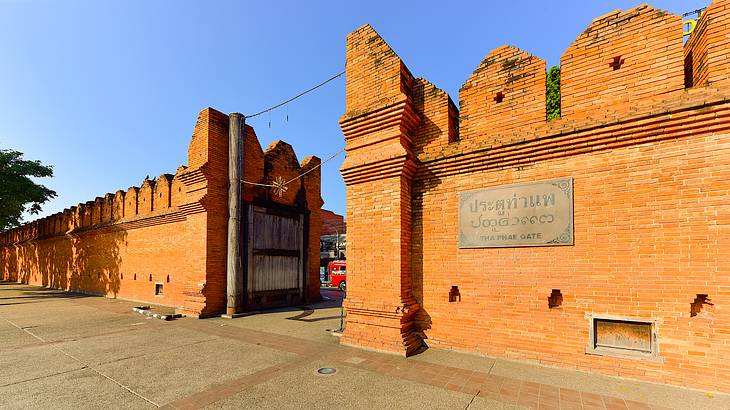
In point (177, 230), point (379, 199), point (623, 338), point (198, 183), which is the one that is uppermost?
point (198, 183)

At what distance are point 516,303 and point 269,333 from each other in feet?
18.0

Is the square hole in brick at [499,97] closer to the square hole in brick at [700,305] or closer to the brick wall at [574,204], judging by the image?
the brick wall at [574,204]

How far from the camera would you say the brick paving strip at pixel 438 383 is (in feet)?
13.0

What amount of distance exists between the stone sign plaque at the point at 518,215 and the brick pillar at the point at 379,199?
122cm

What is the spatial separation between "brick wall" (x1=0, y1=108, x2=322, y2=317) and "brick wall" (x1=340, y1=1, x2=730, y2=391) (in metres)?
5.51

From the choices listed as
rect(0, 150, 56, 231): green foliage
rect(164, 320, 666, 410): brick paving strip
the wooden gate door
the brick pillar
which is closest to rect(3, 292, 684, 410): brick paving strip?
rect(164, 320, 666, 410): brick paving strip

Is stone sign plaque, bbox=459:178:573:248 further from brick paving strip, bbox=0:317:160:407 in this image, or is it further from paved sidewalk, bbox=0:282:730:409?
brick paving strip, bbox=0:317:160:407

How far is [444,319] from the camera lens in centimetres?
612

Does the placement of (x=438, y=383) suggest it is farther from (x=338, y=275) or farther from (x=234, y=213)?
(x=338, y=275)

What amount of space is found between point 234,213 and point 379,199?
599 cm

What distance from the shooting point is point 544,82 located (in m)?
5.57

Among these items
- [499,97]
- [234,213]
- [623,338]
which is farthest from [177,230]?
[623,338]

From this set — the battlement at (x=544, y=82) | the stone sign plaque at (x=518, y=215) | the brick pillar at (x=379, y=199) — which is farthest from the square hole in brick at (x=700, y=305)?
the brick pillar at (x=379, y=199)

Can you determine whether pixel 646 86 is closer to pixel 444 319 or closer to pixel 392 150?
pixel 392 150
